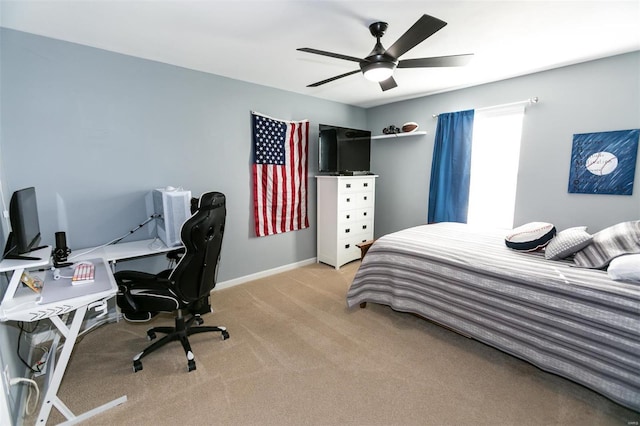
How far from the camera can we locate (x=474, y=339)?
229 cm

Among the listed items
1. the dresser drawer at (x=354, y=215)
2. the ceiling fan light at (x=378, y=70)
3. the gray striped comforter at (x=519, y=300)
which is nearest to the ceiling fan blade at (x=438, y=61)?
the ceiling fan light at (x=378, y=70)

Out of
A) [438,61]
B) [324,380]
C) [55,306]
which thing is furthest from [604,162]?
[55,306]

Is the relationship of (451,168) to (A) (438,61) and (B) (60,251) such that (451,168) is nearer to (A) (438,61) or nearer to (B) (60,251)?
(A) (438,61)

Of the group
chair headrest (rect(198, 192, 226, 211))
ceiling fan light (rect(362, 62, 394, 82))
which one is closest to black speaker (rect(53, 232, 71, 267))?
chair headrest (rect(198, 192, 226, 211))

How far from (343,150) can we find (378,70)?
2115 mm

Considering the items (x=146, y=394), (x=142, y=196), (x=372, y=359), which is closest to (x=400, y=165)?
(x=372, y=359)

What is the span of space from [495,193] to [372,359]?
2.80m

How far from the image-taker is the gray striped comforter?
159cm

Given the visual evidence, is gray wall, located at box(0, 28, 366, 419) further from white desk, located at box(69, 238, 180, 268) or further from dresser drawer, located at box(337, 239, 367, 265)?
dresser drawer, located at box(337, 239, 367, 265)

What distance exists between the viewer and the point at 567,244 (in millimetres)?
2094

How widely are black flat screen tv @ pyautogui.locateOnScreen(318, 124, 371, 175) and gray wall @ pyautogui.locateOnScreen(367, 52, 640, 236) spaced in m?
0.84

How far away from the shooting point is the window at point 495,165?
11.2ft

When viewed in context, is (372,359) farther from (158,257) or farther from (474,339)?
(158,257)

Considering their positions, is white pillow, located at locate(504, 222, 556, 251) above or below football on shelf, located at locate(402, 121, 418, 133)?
below
